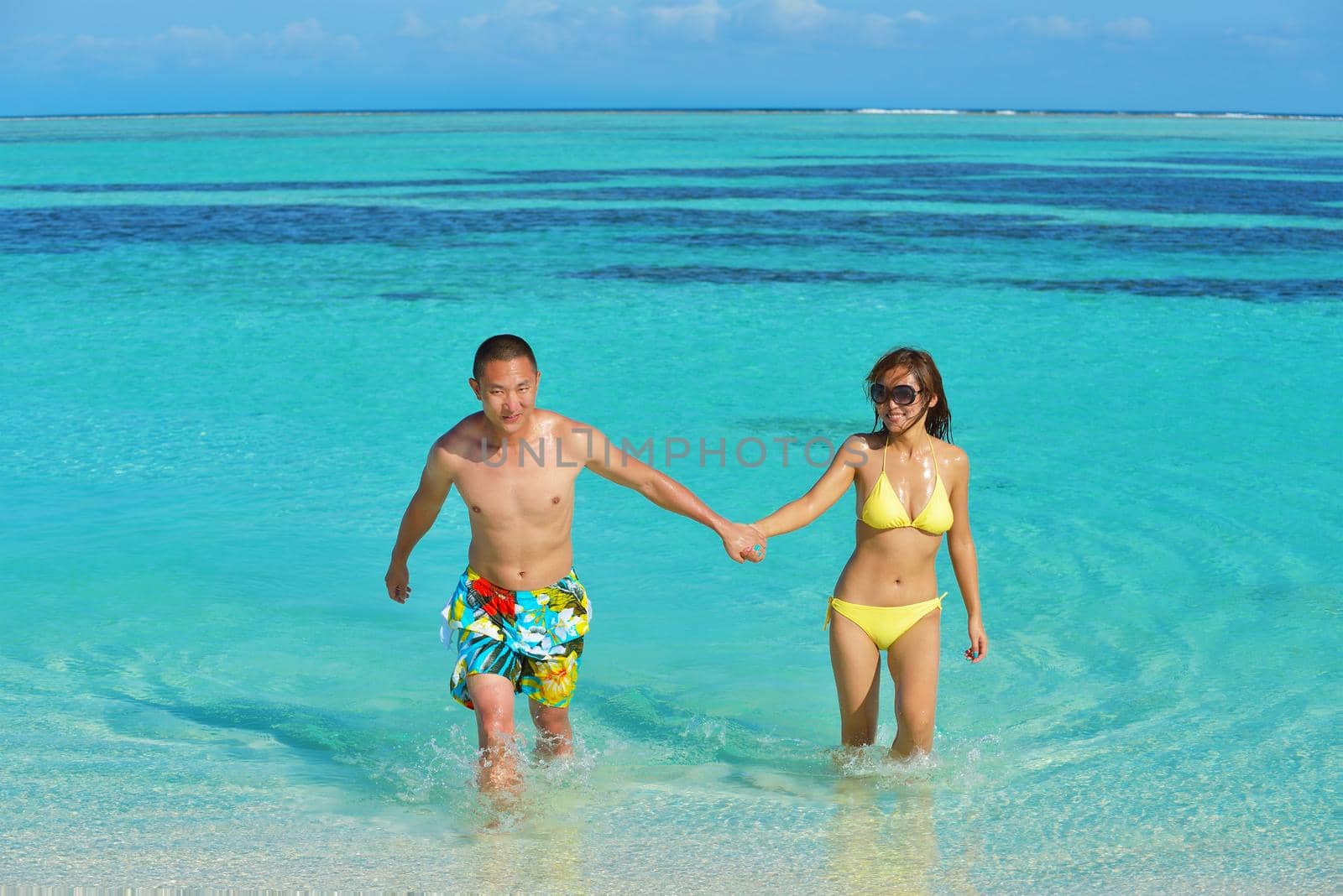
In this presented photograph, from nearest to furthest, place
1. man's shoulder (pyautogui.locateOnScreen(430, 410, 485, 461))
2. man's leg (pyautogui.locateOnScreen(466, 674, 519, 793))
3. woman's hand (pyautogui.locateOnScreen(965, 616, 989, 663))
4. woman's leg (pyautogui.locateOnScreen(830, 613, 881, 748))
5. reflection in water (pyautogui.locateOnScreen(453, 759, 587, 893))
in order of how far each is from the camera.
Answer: reflection in water (pyautogui.locateOnScreen(453, 759, 587, 893))
man's leg (pyautogui.locateOnScreen(466, 674, 519, 793))
man's shoulder (pyautogui.locateOnScreen(430, 410, 485, 461))
woman's leg (pyautogui.locateOnScreen(830, 613, 881, 748))
woman's hand (pyautogui.locateOnScreen(965, 616, 989, 663))

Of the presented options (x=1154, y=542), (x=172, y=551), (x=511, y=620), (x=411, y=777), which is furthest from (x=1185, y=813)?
(x=172, y=551)

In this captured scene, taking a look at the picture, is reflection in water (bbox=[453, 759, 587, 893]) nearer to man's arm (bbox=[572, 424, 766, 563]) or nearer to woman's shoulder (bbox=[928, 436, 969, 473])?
man's arm (bbox=[572, 424, 766, 563])

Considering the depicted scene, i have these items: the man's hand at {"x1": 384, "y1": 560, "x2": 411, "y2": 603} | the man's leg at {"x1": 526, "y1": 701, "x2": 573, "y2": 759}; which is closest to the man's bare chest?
the man's hand at {"x1": 384, "y1": 560, "x2": 411, "y2": 603}

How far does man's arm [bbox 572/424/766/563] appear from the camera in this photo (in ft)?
13.3

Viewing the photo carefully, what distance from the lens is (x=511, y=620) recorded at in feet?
13.2

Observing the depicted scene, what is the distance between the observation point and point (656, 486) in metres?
4.16

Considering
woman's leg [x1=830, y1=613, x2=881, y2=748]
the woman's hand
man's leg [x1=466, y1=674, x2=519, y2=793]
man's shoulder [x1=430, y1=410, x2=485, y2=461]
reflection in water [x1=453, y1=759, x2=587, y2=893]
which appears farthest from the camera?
the woman's hand

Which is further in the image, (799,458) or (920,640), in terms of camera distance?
(799,458)

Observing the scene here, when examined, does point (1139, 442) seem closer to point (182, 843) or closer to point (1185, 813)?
point (1185, 813)

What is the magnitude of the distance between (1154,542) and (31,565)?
6014 millimetres

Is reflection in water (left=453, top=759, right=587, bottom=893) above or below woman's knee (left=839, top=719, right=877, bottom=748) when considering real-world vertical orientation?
below

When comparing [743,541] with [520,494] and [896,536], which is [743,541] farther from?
[520,494]

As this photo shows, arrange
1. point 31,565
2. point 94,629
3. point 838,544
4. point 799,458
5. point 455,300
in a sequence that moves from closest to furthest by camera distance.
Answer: point 94,629
point 31,565
point 838,544
point 799,458
point 455,300

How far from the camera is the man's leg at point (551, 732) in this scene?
4293 mm
